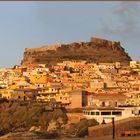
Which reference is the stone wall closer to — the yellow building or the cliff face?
the yellow building

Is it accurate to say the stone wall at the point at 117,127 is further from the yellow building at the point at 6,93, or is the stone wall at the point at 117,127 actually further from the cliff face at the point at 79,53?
→ the cliff face at the point at 79,53

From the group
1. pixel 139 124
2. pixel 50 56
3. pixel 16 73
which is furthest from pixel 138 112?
pixel 50 56

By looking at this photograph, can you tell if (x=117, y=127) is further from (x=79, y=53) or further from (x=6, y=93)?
(x=79, y=53)

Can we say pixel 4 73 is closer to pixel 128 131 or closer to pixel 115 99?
pixel 115 99

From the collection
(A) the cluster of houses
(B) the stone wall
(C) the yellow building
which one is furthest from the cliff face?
(B) the stone wall

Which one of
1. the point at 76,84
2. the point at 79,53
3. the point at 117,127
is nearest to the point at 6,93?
the point at 76,84

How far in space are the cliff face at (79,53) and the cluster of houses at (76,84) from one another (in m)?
3.72

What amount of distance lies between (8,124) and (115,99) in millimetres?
12363

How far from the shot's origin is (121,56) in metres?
101

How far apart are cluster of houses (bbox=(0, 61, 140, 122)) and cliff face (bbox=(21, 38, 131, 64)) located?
3.72 meters

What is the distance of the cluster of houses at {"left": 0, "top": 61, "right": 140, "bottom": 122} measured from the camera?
62312 mm

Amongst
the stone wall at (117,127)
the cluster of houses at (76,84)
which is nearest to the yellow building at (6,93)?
the cluster of houses at (76,84)

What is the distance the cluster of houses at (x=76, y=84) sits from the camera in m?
62.3

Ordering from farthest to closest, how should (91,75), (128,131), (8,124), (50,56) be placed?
(50,56), (91,75), (8,124), (128,131)
